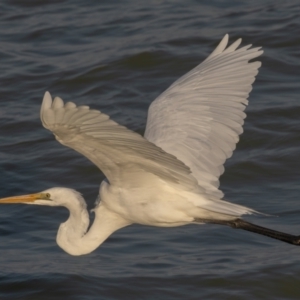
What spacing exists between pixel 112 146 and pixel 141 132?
5.00 meters

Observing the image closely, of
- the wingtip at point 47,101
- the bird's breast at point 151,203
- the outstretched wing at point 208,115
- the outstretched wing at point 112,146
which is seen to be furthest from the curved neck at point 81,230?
the wingtip at point 47,101

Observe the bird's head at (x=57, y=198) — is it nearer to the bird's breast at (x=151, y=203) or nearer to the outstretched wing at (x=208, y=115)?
the bird's breast at (x=151, y=203)

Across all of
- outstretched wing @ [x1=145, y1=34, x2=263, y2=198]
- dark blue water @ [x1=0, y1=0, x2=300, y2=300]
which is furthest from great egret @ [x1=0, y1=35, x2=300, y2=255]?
dark blue water @ [x1=0, y1=0, x2=300, y2=300]

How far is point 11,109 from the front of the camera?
1151 centimetres

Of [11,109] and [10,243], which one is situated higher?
[11,109]

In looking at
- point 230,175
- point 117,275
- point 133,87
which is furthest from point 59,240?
point 133,87

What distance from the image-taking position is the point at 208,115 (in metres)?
6.98

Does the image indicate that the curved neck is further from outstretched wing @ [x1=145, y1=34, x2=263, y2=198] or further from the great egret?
outstretched wing @ [x1=145, y1=34, x2=263, y2=198]

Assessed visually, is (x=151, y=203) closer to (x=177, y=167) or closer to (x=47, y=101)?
(x=177, y=167)

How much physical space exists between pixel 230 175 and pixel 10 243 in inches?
99.2

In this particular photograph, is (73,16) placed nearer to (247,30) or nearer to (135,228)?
(247,30)

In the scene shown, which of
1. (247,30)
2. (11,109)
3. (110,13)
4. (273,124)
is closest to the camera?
(273,124)

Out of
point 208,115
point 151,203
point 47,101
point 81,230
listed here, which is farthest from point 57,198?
point 47,101

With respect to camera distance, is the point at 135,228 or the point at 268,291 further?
the point at 135,228
